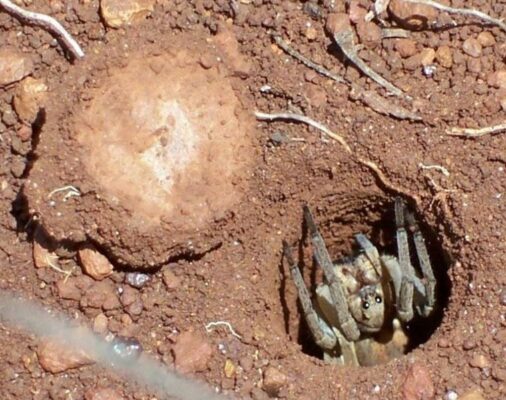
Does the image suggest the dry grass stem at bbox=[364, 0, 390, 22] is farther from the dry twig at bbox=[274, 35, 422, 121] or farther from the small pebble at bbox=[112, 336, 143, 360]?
the small pebble at bbox=[112, 336, 143, 360]

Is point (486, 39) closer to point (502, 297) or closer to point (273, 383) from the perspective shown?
point (502, 297)

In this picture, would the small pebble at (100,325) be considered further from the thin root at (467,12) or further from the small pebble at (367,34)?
the thin root at (467,12)

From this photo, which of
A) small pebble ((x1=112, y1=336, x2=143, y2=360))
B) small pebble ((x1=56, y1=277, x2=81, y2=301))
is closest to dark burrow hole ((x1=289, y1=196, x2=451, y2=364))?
small pebble ((x1=112, y1=336, x2=143, y2=360))

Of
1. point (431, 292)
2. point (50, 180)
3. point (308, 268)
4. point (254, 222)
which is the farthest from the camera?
point (308, 268)

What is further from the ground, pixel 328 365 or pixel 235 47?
pixel 235 47

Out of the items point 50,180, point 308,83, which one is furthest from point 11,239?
point 308,83

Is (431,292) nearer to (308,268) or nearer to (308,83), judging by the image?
(308,268)
